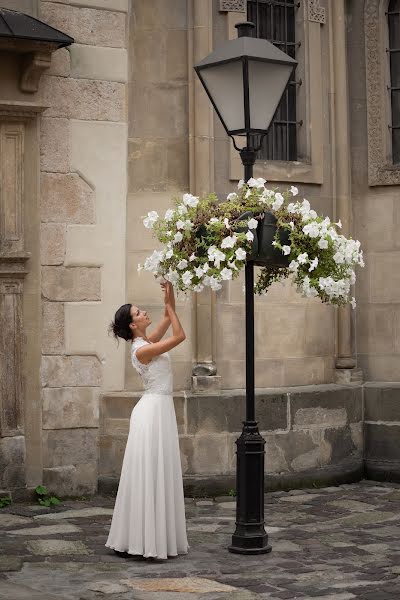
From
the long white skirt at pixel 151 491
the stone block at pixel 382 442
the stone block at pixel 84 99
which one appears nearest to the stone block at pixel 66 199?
the stone block at pixel 84 99

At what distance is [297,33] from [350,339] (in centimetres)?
322

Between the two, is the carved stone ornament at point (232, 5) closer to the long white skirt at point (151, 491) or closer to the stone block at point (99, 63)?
Answer: the stone block at point (99, 63)

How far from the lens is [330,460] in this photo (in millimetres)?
11188

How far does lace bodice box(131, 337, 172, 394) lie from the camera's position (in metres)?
7.91

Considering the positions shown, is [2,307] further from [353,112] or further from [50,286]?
[353,112]

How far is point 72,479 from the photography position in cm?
1027

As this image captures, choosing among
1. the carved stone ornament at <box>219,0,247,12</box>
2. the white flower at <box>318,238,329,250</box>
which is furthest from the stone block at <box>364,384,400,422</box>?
the white flower at <box>318,238,329,250</box>

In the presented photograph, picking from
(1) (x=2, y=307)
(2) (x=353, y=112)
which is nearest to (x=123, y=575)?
(1) (x=2, y=307)

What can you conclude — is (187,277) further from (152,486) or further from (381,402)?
(381,402)

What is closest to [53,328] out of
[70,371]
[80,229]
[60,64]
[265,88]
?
[70,371]

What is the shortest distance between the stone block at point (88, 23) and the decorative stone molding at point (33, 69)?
1.69 feet

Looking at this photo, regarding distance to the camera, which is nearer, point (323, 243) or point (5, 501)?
point (323, 243)

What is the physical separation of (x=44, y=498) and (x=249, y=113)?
4.27 metres

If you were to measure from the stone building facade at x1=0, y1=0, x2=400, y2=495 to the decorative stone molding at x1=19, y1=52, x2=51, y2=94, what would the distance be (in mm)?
18
